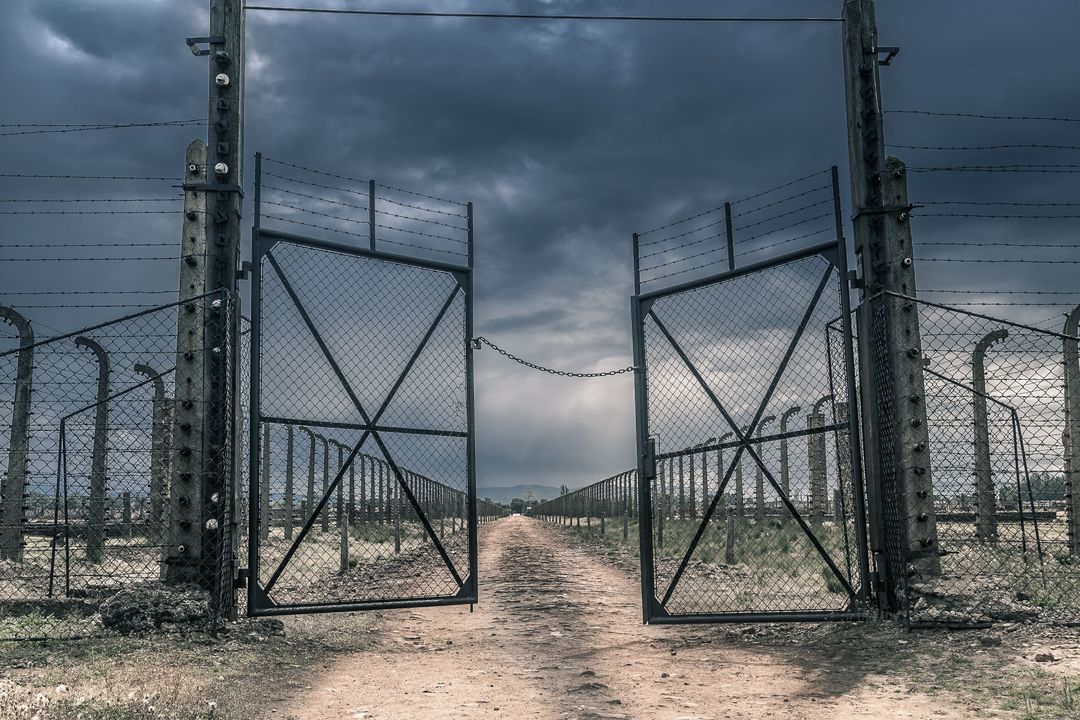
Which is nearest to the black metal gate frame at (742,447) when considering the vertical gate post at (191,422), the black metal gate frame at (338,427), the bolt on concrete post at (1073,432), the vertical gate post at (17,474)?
the black metal gate frame at (338,427)

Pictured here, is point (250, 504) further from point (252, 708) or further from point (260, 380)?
point (252, 708)

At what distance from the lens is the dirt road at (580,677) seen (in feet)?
17.7

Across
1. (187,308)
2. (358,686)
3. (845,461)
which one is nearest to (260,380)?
(187,308)

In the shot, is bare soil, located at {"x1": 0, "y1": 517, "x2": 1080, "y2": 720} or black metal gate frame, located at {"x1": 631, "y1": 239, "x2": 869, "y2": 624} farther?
black metal gate frame, located at {"x1": 631, "y1": 239, "x2": 869, "y2": 624}

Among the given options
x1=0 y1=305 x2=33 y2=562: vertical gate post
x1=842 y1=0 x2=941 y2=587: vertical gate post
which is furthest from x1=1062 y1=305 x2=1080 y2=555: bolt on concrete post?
x1=0 y1=305 x2=33 y2=562: vertical gate post

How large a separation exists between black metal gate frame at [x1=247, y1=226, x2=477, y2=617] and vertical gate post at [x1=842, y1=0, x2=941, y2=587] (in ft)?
11.9

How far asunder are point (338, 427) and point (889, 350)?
4.95 meters

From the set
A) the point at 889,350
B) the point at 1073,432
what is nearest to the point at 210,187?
the point at 889,350

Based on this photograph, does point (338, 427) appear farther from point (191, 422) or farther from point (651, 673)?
point (651, 673)

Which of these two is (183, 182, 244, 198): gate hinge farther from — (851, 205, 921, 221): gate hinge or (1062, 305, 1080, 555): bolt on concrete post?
(1062, 305, 1080, 555): bolt on concrete post

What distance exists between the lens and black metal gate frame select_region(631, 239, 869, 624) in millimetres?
7965

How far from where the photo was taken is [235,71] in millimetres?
8672

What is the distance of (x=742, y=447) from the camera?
8.48m

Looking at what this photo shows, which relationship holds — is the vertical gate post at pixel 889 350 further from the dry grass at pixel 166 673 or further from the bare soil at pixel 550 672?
the dry grass at pixel 166 673
